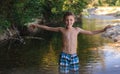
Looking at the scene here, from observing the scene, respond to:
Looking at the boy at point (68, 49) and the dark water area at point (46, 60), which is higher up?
the boy at point (68, 49)

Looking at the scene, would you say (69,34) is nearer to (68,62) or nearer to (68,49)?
(68,49)

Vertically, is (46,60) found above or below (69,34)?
below

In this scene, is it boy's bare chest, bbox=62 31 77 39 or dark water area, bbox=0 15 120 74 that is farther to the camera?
dark water area, bbox=0 15 120 74

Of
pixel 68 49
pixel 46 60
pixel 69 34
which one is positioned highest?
pixel 69 34

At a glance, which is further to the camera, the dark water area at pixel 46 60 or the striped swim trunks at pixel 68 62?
the dark water area at pixel 46 60

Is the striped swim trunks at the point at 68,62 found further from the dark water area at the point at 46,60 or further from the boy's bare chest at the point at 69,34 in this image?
the dark water area at the point at 46,60

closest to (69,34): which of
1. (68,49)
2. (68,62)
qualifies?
(68,49)

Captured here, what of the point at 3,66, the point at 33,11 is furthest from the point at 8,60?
the point at 33,11

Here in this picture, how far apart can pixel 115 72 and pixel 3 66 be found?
4307mm

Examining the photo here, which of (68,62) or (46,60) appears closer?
(68,62)

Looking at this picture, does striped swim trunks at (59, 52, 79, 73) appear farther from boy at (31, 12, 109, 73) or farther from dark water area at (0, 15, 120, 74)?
dark water area at (0, 15, 120, 74)

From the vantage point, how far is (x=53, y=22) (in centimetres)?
3850

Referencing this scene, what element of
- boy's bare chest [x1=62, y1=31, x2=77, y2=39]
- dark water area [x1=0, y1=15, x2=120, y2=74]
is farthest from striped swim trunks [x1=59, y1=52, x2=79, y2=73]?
dark water area [x1=0, y1=15, x2=120, y2=74]

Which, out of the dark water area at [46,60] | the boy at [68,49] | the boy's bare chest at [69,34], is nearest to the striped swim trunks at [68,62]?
the boy at [68,49]
